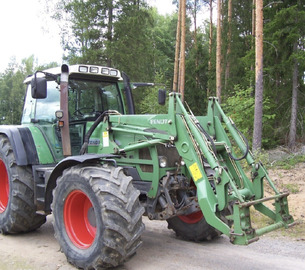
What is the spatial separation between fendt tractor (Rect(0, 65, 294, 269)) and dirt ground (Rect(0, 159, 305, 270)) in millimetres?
241

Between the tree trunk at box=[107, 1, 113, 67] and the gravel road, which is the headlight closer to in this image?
the gravel road

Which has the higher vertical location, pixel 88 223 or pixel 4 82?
pixel 4 82

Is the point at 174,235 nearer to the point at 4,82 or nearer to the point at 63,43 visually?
the point at 63,43

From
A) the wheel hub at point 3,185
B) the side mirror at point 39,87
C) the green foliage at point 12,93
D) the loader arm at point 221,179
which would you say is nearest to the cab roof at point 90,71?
the side mirror at point 39,87

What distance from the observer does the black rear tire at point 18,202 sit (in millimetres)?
5180

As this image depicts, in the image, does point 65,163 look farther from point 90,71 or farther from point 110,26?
point 110,26

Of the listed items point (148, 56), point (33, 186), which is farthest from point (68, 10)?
point (33, 186)

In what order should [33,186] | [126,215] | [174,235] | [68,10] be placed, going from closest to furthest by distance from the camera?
[126,215]
[33,186]
[174,235]
[68,10]

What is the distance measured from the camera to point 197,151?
4133mm

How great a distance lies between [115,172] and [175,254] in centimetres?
159

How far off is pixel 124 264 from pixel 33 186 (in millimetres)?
2018

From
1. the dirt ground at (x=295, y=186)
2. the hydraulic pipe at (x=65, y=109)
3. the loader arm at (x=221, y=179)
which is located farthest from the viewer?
the dirt ground at (x=295, y=186)

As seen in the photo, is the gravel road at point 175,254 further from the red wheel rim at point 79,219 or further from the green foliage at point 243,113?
the green foliage at point 243,113

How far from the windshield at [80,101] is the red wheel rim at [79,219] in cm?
153
